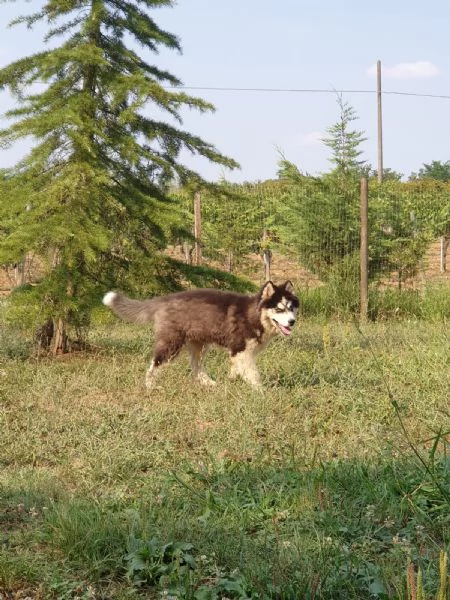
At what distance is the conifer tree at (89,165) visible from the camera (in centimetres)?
938

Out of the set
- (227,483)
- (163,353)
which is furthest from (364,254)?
(227,483)

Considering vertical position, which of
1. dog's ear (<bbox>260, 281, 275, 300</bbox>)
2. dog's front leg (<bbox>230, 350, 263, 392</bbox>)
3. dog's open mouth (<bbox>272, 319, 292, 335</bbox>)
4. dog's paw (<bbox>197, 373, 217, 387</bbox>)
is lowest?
dog's paw (<bbox>197, 373, 217, 387</bbox>)

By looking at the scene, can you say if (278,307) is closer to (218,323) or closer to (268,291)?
(268,291)

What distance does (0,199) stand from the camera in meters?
9.66

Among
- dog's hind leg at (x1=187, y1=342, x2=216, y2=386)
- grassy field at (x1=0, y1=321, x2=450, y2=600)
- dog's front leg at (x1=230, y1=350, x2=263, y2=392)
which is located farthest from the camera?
dog's hind leg at (x1=187, y1=342, x2=216, y2=386)

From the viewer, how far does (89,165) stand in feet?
31.6

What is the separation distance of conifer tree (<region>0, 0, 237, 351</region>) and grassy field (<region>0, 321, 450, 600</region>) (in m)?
1.36

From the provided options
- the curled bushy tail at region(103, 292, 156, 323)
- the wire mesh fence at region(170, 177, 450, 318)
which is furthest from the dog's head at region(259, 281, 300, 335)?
the wire mesh fence at region(170, 177, 450, 318)

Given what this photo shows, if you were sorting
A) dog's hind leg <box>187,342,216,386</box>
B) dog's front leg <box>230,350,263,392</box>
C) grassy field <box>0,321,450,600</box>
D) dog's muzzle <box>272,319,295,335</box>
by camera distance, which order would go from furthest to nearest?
dog's hind leg <box>187,342,216,386</box>, dog's muzzle <box>272,319,295,335</box>, dog's front leg <box>230,350,263,392</box>, grassy field <box>0,321,450,600</box>

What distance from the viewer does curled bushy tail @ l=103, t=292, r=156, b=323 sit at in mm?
8875

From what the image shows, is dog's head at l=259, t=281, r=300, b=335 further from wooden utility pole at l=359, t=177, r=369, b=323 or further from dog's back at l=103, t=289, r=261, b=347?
wooden utility pole at l=359, t=177, r=369, b=323

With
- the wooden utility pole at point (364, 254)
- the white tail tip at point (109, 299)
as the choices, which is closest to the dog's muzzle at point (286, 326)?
the white tail tip at point (109, 299)

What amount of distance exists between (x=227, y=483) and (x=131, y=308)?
15.0ft

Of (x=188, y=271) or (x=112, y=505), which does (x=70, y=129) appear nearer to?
(x=188, y=271)
